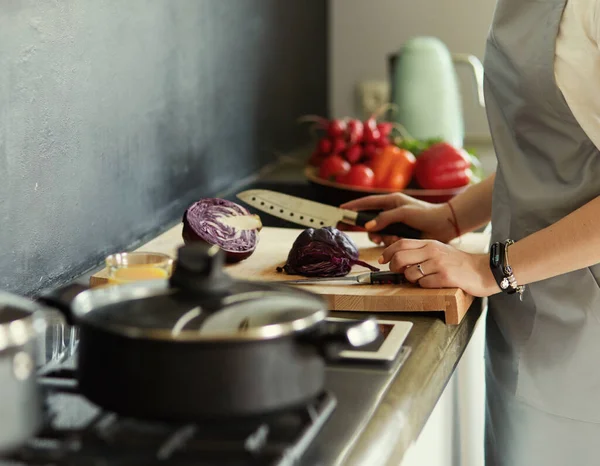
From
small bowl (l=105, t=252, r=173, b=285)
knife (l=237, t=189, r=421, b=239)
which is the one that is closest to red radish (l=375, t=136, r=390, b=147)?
knife (l=237, t=189, r=421, b=239)

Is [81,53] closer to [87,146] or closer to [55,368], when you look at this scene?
[87,146]

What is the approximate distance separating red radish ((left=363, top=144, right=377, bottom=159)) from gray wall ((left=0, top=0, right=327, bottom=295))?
272 mm

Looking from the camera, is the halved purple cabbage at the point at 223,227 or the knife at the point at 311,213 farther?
the knife at the point at 311,213

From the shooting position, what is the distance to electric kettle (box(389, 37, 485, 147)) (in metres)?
2.35

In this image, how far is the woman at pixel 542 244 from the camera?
1211mm

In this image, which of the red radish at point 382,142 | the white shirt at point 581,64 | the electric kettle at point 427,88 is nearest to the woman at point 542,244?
the white shirt at point 581,64

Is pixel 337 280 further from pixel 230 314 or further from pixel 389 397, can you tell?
pixel 230 314

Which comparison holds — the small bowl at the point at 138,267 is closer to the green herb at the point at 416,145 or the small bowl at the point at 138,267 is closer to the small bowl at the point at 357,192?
the small bowl at the point at 357,192

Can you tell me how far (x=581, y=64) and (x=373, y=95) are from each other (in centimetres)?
153

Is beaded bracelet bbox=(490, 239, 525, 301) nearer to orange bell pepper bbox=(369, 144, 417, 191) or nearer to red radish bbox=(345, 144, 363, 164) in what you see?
orange bell pepper bbox=(369, 144, 417, 191)

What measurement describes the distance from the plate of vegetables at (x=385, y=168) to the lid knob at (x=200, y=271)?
1.03 metres

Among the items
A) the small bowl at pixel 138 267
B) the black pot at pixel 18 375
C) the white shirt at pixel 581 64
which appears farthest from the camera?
the white shirt at pixel 581 64

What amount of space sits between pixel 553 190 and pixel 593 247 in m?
0.13

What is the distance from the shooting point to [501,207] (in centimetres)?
139
